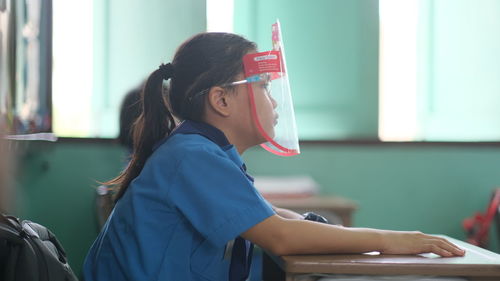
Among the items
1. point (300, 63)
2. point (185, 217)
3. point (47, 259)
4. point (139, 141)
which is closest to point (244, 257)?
point (185, 217)

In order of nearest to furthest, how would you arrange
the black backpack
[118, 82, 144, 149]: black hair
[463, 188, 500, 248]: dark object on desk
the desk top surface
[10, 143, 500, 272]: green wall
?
1. the black backpack
2. [118, 82, 144, 149]: black hair
3. the desk top surface
4. [463, 188, 500, 248]: dark object on desk
5. [10, 143, 500, 272]: green wall

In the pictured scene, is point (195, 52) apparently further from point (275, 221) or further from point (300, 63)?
point (300, 63)

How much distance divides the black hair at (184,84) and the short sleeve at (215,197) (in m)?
0.26

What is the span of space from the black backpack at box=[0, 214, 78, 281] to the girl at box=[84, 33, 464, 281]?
0.29m

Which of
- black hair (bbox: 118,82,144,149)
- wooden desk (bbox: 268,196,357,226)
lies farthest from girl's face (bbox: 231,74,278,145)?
wooden desk (bbox: 268,196,357,226)

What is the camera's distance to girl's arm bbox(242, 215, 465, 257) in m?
1.21

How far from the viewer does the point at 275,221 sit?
1.23m

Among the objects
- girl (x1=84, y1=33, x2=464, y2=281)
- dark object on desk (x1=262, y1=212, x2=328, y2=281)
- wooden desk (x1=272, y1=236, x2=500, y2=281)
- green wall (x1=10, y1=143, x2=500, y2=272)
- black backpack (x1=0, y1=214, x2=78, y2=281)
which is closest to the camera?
black backpack (x1=0, y1=214, x2=78, y2=281)

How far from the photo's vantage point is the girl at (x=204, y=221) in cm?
122

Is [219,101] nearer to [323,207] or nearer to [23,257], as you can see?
[23,257]

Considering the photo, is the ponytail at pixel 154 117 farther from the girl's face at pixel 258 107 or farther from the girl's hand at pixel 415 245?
the girl's hand at pixel 415 245

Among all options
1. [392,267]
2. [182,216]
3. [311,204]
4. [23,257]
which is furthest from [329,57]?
[23,257]

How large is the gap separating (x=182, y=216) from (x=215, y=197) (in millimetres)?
97

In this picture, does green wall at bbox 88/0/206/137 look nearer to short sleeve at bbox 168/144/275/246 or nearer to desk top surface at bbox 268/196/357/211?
desk top surface at bbox 268/196/357/211
